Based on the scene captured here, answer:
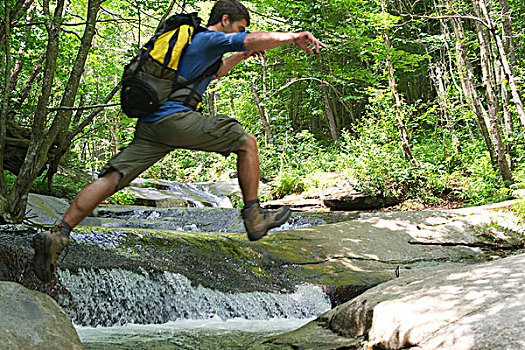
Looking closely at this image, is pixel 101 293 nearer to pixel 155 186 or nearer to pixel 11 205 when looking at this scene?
pixel 11 205

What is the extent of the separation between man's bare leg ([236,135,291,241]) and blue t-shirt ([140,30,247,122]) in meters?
0.53

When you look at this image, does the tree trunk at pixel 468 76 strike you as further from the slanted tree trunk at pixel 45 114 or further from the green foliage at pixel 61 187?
the green foliage at pixel 61 187

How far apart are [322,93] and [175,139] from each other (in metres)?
21.4

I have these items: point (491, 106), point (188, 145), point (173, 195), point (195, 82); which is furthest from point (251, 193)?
point (173, 195)

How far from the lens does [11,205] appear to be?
640 centimetres

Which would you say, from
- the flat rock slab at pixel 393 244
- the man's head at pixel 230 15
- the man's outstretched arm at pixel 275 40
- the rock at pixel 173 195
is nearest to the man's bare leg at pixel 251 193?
the man's outstretched arm at pixel 275 40

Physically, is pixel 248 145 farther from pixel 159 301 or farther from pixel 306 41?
pixel 159 301

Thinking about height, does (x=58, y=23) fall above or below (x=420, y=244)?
above

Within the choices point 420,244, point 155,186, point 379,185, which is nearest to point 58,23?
point 420,244

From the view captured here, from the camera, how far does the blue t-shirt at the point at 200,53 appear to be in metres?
2.99

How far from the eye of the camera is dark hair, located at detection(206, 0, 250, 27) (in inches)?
129

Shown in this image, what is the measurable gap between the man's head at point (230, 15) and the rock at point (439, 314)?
2.45m

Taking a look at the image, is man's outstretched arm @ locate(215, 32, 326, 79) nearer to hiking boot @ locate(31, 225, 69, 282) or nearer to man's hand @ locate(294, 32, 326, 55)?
man's hand @ locate(294, 32, 326, 55)

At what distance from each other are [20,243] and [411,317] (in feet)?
16.7
